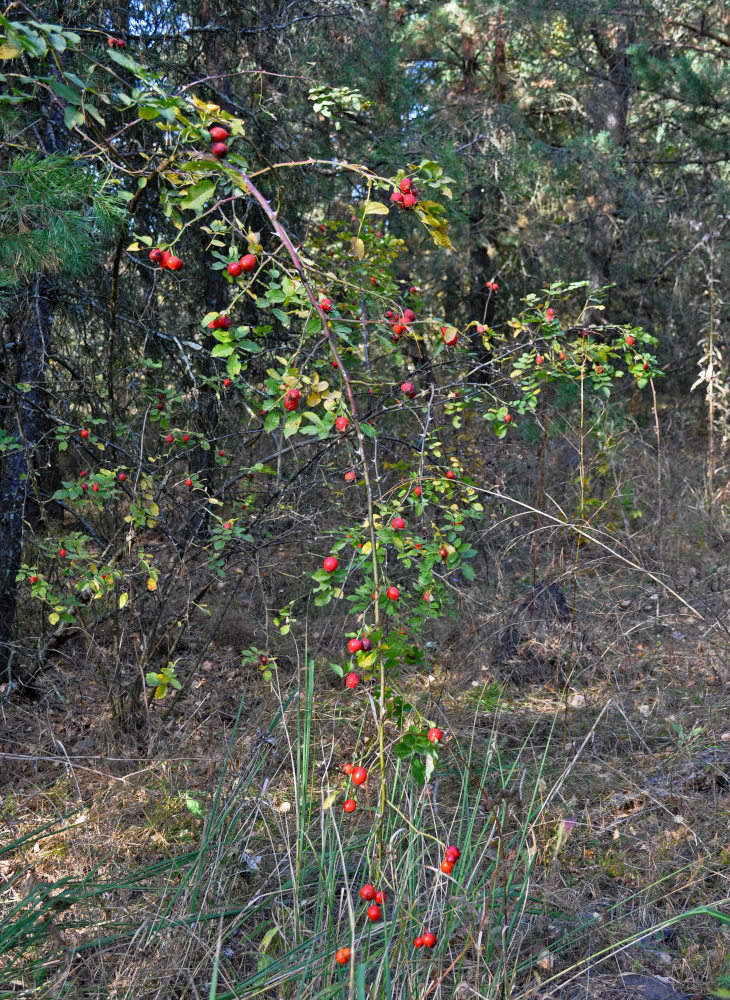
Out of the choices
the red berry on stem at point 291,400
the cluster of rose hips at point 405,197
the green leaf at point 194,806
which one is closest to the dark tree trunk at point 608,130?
the green leaf at point 194,806

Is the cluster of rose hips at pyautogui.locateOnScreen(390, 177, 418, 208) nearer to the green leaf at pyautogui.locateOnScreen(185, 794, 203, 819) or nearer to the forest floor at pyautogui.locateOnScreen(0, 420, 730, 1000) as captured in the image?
the forest floor at pyautogui.locateOnScreen(0, 420, 730, 1000)

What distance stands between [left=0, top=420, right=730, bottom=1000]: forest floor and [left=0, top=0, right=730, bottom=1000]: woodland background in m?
0.02

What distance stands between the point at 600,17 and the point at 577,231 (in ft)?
6.43

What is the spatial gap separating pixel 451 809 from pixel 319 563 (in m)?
1.86

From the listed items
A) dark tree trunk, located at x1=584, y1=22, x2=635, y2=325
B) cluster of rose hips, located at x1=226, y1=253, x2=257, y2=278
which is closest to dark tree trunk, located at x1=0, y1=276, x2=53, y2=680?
cluster of rose hips, located at x1=226, y1=253, x2=257, y2=278

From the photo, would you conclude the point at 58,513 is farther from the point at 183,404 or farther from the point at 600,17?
the point at 600,17

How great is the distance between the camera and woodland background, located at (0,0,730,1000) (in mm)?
1972

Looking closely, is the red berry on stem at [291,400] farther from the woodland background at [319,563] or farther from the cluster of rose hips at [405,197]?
the cluster of rose hips at [405,197]

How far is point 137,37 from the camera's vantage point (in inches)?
173

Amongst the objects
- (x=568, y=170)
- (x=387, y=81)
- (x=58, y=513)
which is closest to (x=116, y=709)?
(x=58, y=513)

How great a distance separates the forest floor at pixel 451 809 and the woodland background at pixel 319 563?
2 centimetres

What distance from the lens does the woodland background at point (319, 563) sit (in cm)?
197

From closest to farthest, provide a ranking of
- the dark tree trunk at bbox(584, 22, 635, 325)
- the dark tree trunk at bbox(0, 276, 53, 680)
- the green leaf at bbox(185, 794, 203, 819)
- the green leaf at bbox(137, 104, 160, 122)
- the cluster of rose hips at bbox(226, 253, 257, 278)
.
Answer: the green leaf at bbox(137, 104, 160, 122) < the cluster of rose hips at bbox(226, 253, 257, 278) < the green leaf at bbox(185, 794, 203, 819) < the dark tree trunk at bbox(0, 276, 53, 680) < the dark tree trunk at bbox(584, 22, 635, 325)

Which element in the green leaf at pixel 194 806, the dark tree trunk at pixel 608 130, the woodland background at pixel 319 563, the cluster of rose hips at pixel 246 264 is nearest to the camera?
the cluster of rose hips at pixel 246 264
